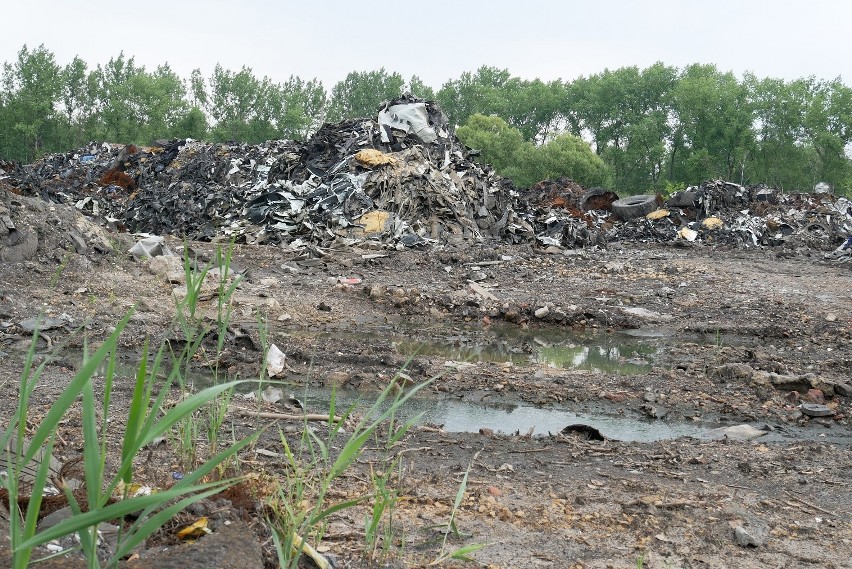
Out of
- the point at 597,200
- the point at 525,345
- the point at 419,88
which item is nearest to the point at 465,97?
the point at 419,88

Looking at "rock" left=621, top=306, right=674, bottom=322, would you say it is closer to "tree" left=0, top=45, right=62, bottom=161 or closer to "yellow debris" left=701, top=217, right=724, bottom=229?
"yellow debris" left=701, top=217, right=724, bottom=229

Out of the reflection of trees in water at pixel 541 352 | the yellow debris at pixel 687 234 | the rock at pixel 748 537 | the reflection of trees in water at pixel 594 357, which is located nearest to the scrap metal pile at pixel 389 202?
the yellow debris at pixel 687 234

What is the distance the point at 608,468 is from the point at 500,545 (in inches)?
52.9

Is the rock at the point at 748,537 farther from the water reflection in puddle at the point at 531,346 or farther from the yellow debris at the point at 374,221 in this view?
the yellow debris at the point at 374,221

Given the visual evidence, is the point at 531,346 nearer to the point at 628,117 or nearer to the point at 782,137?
the point at 782,137

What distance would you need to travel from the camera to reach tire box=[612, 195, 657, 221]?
22.0 meters

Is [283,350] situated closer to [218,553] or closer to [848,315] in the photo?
[218,553]

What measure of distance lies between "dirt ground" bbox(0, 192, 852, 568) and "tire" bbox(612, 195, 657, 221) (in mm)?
7409

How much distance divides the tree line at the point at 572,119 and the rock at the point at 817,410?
39.4 m

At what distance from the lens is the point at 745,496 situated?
11.6 feet

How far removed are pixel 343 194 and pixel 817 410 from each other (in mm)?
11642

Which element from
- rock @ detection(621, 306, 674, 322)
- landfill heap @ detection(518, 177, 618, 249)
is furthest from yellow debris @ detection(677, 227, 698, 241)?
rock @ detection(621, 306, 674, 322)

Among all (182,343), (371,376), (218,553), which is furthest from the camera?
(182,343)

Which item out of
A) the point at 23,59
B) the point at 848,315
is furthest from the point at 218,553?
the point at 23,59
